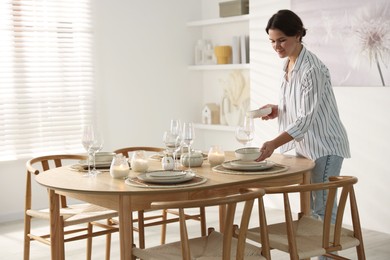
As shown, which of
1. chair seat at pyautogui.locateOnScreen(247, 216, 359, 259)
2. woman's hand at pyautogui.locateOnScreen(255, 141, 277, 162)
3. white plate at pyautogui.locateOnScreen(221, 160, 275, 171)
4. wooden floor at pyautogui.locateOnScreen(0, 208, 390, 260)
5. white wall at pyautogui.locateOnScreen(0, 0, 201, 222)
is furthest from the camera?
white wall at pyautogui.locateOnScreen(0, 0, 201, 222)

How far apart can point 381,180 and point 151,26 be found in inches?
104

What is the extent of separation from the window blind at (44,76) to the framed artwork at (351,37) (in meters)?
1.96

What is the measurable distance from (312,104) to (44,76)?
2968 millimetres

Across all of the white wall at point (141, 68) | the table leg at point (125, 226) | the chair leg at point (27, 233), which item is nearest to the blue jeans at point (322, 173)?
the table leg at point (125, 226)

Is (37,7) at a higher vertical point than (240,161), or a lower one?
Answer: higher

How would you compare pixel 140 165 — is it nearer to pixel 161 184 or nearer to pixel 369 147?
pixel 161 184

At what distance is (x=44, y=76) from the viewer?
5.81 metres

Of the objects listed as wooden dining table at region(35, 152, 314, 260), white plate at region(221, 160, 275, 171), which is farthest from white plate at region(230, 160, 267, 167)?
wooden dining table at region(35, 152, 314, 260)

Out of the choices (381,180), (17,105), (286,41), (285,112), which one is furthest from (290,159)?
(17,105)

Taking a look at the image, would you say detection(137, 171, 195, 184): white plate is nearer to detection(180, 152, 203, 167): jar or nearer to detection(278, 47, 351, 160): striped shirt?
detection(180, 152, 203, 167): jar

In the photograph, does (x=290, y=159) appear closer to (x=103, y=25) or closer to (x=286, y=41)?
(x=286, y=41)

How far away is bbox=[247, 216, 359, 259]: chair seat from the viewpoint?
3.00m

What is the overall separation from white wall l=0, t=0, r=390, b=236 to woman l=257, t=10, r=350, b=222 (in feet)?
4.56

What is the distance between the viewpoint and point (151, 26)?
6.39 m
